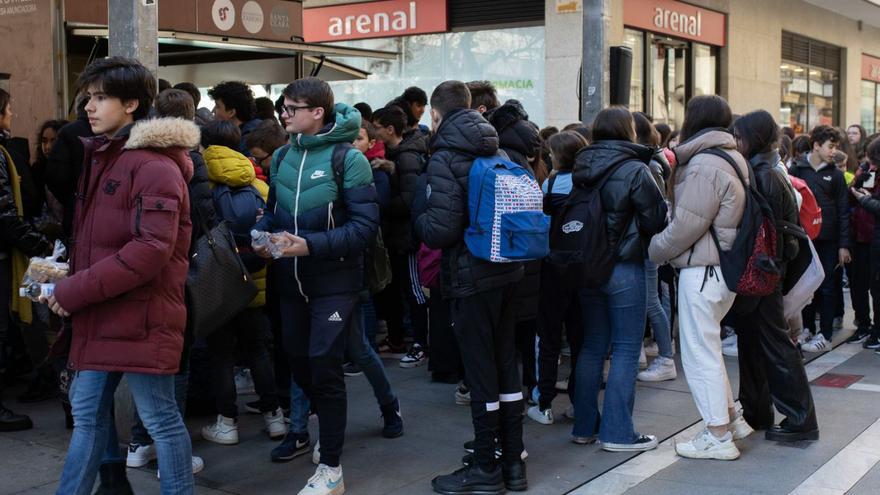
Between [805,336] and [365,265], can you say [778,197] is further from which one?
[805,336]

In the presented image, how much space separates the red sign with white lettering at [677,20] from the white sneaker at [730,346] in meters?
7.76

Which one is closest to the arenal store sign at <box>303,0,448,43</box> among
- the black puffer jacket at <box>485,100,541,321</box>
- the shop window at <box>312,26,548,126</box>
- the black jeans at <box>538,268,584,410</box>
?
the shop window at <box>312,26,548,126</box>

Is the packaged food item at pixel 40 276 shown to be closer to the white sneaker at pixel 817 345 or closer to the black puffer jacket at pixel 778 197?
the black puffer jacket at pixel 778 197

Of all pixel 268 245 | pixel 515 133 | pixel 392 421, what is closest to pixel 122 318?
pixel 268 245

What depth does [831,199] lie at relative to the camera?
8984mm

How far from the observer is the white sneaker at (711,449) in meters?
5.55

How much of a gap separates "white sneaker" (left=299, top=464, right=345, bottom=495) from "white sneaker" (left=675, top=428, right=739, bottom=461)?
194 cm

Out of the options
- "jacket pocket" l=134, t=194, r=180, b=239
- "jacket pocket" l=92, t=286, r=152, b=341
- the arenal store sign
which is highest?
the arenal store sign

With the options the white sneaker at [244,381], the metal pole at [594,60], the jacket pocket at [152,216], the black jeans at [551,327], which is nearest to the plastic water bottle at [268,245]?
the jacket pocket at [152,216]

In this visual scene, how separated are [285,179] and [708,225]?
2224 millimetres

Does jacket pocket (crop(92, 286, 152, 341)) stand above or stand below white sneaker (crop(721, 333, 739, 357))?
above

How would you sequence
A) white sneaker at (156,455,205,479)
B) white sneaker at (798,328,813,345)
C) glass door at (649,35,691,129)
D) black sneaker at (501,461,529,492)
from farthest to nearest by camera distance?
glass door at (649,35,691,129) < white sneaker at (798,328,813,345) < white sneaker at (156,455,205,479) < black sneaker at (501,461,529,492)

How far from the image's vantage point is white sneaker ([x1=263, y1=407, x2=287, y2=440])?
5.91 metres

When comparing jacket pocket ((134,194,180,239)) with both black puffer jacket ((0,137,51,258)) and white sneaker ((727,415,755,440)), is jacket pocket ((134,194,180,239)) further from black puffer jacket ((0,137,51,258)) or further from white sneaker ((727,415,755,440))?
white sneaker ((727,415,755,440))
